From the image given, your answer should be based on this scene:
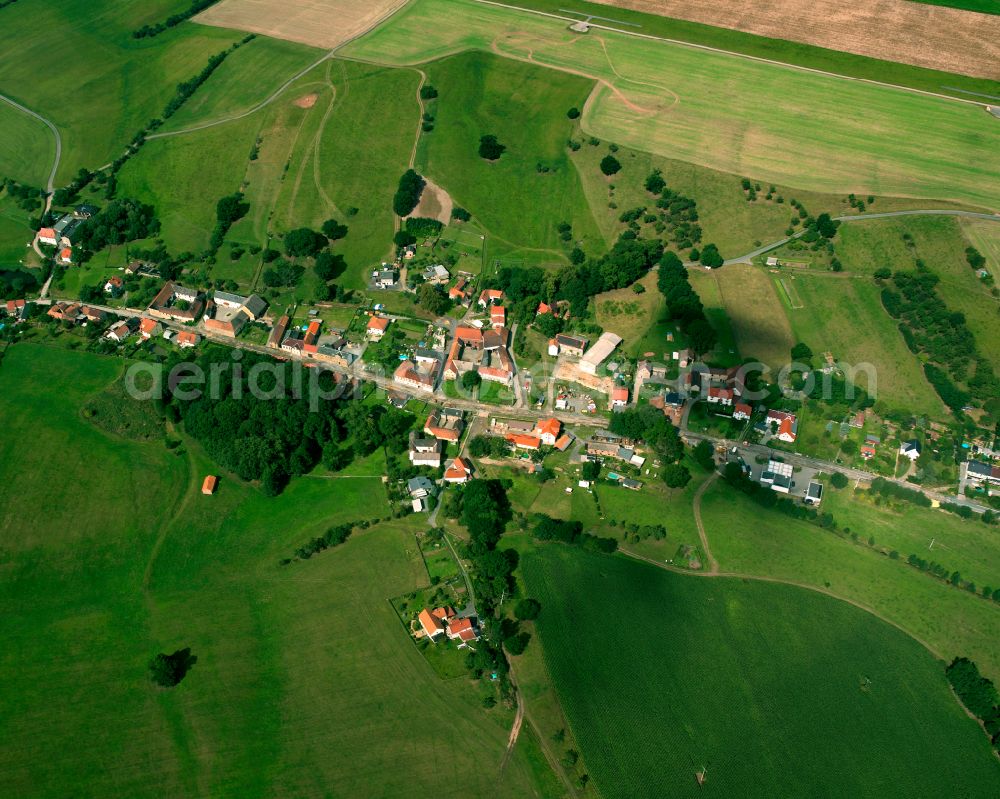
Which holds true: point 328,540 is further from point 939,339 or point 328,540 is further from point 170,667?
point 939,339

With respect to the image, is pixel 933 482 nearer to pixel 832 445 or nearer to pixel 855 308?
pixel 832 445

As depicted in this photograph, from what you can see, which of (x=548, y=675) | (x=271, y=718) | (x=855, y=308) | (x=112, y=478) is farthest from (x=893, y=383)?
(x=112, y=478)

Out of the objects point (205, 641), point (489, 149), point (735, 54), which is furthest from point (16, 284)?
point (735, 54)

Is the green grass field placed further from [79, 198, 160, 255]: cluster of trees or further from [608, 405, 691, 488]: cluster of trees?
[608, 405, 691, 488]: cluster of trees

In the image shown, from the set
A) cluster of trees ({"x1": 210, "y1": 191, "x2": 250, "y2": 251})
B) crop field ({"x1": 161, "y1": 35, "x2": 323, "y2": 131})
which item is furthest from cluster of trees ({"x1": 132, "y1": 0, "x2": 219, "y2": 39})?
cluster of trees ({"x1": 210, "y1": 191, "x2": 250, "y2": 251})

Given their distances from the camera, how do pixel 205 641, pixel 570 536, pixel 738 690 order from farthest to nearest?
1. pixel 570 536
2. pixel 205 641
3. pixel 738 690

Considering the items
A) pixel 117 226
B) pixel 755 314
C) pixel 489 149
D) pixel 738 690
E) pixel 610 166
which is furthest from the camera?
pixel 489 149
